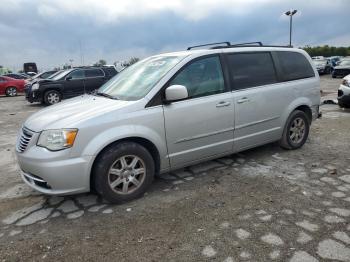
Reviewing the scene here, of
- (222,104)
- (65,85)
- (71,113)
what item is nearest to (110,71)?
(65,85)

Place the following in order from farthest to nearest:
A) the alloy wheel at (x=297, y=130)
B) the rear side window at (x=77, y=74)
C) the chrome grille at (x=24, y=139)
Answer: the rear side window at (x=77, y=74), the alloy wheel at (x=297, y=130), the chrome grille at (x=24, y=139)

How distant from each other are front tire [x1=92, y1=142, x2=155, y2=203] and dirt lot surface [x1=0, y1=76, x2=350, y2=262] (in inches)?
5.9

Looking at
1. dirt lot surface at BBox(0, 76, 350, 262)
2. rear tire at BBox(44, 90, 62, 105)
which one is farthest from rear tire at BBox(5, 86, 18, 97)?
dirt lot surface at BBox(0, 76, 350, 262)

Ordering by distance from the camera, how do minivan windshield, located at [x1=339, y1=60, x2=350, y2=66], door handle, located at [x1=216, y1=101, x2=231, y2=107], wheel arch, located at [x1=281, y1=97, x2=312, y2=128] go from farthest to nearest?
minivan windshield, located at [x1=339, y1=60, x2=350, y2=66] → wheel arch, located at [x1=281, y1=97, x2=312, y2=128] → door handle, located at [x1=216, y1=101, x2=231, y2=107]

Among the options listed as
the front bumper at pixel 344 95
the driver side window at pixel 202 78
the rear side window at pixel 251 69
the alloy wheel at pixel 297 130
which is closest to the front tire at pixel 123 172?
the driver side window at pixel 202 78

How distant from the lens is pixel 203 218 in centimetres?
352

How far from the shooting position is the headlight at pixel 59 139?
3.54m

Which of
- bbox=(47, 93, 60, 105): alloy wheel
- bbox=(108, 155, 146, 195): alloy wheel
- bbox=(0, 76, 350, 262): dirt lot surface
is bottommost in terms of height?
bbox=(0, 76, 350, 262): dirt lot surface

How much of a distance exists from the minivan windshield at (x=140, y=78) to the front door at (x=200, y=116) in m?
0.24

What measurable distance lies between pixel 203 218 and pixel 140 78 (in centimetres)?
203

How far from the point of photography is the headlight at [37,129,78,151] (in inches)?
139

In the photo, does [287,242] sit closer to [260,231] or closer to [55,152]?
[260,231]

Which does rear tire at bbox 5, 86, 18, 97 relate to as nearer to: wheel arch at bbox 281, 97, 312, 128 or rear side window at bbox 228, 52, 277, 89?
rear side window at bbox 228, 52, 277, 89

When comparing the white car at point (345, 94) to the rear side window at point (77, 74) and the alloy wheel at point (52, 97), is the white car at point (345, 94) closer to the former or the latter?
the rear side window at point (77, 74)
